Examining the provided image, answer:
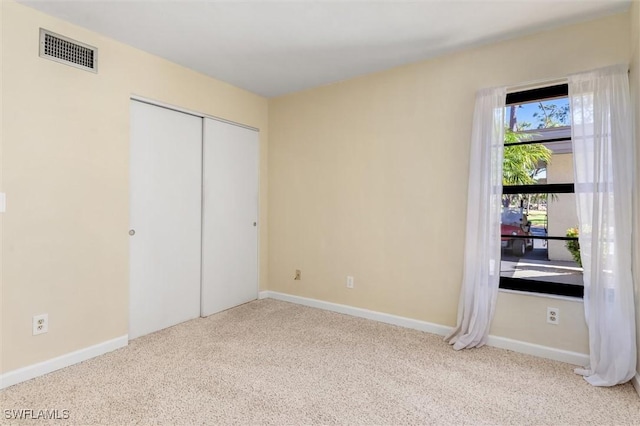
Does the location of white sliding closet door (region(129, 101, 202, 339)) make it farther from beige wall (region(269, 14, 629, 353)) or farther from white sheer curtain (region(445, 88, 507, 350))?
white sheer curtain (region(445, 88, 507, 350))

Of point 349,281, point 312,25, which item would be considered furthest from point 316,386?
point 312,25

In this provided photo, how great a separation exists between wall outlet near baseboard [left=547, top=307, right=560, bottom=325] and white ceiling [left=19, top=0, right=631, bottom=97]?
6.91 feet

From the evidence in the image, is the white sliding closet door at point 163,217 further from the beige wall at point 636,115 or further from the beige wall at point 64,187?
the beige wall at point 636,115

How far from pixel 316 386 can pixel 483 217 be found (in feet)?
5.88

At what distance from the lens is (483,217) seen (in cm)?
276

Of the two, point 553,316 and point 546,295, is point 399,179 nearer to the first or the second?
point 546,295

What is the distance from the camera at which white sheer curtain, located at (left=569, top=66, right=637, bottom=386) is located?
2.23 meters

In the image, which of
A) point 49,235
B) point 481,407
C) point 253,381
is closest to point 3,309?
point 49,235

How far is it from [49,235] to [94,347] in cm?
90

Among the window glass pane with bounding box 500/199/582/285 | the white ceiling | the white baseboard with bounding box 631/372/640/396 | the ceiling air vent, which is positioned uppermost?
the white ceiling

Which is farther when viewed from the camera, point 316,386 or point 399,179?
point 399,179

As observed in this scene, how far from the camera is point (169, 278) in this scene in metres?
3.24

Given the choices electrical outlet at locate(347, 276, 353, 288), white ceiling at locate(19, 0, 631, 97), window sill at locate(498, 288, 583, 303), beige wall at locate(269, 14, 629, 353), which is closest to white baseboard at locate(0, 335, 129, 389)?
beige wall at locate(269, 14, 629, 353)

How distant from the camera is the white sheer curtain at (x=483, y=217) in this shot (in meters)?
2.73
